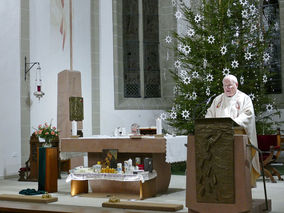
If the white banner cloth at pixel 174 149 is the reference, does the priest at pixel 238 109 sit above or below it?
above

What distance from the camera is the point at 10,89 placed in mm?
11938

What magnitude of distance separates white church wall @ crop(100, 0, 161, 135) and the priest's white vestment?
7.35 metres

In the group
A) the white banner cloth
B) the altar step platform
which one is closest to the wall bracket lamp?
the white banner cloth

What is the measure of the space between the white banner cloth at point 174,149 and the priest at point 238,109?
36.3 inches

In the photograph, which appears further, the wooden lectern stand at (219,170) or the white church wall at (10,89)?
the white church wall at (10,89)

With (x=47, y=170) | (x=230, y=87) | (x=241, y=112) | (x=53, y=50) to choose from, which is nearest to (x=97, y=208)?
(x=241, y=112)

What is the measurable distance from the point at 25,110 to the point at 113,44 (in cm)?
400

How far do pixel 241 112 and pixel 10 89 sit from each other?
6.74 m

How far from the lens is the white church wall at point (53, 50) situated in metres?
12.7

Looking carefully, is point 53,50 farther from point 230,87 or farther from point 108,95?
point 230,87

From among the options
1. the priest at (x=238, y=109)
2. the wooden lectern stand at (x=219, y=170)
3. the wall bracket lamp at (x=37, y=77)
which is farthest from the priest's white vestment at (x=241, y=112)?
the wall bracket lamp at (x=37, y=77)

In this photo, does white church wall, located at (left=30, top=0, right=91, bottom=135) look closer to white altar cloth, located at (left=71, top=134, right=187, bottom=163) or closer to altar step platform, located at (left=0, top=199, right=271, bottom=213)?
white altar cloth, located at (left=71, top=134, right=187, bottom=163)

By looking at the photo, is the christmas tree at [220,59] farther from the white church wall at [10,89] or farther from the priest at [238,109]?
the priest at [238,109]

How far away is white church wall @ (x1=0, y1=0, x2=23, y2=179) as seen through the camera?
1174cm
